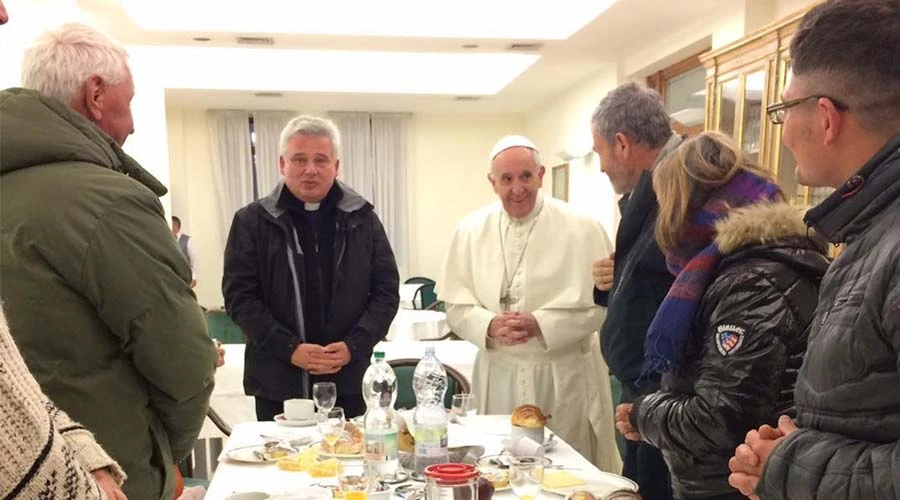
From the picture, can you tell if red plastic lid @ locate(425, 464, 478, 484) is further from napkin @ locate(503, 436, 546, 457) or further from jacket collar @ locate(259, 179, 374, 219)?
jacket collar @ locate(259, 179, 374, 219)

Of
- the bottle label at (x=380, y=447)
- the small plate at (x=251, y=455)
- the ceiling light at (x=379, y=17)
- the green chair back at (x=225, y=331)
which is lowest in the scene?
the green chair back at (x=225, y=331)

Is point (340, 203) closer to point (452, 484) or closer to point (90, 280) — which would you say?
point (90, 280)

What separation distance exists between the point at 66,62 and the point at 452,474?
1248mm

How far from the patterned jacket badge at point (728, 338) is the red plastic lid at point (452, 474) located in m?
0.59

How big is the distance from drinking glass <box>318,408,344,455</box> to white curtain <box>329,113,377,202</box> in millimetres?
6628

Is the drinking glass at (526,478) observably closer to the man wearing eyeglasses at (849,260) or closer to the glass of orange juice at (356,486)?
the glass of orange juice at (356,486)

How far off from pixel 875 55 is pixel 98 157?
4.85 ft

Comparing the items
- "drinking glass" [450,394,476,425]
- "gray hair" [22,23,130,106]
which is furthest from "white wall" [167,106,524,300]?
"gray hair" [22,23,130,106]

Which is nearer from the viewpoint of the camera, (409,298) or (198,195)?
(409,298)

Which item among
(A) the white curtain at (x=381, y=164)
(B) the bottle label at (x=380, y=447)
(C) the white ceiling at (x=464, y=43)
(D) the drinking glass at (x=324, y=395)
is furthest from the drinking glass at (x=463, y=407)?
(A) the white curtain at (x=381, y=164)

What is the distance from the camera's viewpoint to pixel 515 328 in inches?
105

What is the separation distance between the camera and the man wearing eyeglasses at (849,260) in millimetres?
949

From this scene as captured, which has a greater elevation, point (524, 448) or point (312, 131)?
point (312, 131)

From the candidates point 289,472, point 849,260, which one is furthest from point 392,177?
point 849,260
